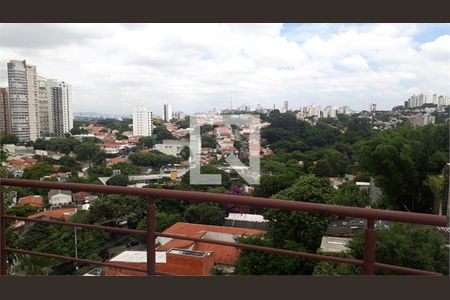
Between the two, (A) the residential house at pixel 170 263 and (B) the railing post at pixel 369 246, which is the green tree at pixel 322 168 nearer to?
(A) the residential house at pixel 170 263

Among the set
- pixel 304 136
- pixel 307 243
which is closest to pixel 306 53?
pixel 304 136

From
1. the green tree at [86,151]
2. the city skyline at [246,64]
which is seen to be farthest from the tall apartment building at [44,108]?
the green tree at [86,151]

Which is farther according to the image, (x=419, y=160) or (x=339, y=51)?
(x=339, y=51)

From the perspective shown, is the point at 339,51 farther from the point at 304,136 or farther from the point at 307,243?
the point at 307,243

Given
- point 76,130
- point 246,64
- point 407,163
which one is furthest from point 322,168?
point 76,130

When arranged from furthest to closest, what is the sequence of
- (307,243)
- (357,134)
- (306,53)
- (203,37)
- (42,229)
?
(306,53)
(357,134)
(203,37)
(307,243)
(42,229)

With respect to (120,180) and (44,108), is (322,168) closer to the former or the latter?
(120,180)

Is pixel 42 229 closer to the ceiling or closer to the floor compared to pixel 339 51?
closer to the floor
